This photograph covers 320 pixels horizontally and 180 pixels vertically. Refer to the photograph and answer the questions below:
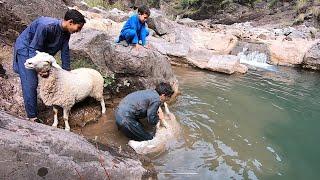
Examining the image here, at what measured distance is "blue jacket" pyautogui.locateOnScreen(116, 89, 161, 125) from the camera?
21.1 feet

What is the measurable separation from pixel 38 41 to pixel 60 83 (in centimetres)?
86

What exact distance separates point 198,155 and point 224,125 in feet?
6.08

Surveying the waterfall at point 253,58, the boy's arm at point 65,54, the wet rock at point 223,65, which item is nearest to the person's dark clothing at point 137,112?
the boy's arm at point 65,54

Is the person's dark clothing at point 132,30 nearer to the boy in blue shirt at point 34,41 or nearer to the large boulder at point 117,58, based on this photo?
the large boulder at point 117,58

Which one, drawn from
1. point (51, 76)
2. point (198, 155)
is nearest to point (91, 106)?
point (51, 76)

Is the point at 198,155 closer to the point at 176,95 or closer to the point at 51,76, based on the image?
the point at 51,76

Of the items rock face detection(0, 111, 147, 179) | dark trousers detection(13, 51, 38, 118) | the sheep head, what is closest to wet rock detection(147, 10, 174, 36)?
the sheep head

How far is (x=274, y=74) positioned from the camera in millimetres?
15383

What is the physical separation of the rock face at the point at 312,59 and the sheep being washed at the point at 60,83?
488 inches

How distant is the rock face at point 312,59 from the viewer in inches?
644

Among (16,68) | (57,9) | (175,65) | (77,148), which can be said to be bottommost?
(175,65)

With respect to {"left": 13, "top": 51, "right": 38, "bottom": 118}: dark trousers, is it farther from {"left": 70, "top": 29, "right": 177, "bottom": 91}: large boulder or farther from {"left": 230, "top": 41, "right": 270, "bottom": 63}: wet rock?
{"left": 230, "top": 41, "right": 270, "bottom": 63}: wet rock

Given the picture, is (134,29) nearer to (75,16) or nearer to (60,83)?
(60,83)

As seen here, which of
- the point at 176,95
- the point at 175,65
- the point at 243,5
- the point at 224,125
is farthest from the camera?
the point at 243,5
